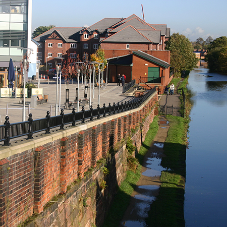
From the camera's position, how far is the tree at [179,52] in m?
85.4

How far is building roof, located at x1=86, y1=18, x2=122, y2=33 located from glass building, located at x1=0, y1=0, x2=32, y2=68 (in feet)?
143

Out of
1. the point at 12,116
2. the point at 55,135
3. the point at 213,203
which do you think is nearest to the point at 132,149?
the point at 213,203

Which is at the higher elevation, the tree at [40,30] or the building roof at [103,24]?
the tree at [40,30]

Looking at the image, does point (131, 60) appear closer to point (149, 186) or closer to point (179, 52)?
point (179, 52)

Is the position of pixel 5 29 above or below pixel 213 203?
above

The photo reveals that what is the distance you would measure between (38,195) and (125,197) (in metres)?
9.78

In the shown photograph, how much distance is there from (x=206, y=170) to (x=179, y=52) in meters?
65.0

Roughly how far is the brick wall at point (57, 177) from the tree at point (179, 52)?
70.2 metres

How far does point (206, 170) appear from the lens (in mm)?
24812

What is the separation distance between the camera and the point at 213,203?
19.1 meters

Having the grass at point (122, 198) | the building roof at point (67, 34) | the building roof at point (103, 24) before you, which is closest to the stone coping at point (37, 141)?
the grass at point (122, 198)

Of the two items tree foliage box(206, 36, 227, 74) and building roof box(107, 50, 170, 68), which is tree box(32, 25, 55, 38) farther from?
building roof box(107, 50, 170, 68)

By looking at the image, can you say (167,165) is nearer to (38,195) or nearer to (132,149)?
(132,149)

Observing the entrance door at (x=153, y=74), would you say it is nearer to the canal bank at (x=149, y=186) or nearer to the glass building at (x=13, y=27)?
the glass building at (x=13, y=27)
